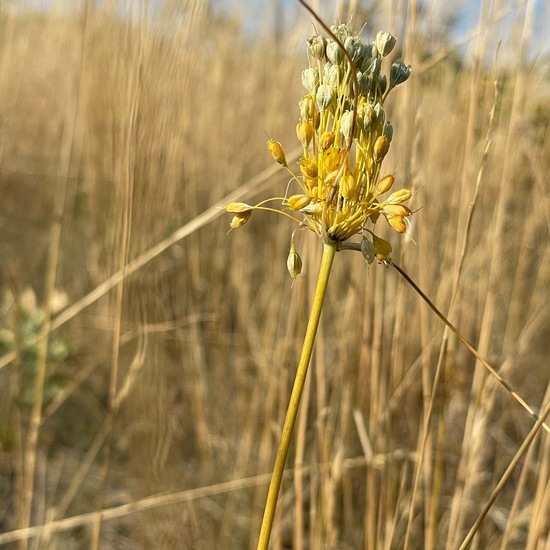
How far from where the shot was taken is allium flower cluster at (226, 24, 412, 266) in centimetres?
29

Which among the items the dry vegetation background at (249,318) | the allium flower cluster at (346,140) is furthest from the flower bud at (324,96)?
the dry vegetation background at (249,318)

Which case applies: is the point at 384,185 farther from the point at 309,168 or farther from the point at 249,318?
the point at 249,318

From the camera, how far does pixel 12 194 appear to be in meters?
2.23

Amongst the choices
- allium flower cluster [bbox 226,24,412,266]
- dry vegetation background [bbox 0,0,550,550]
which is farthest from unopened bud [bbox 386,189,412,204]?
dry vegetation background [bbox 0,0,550,550]

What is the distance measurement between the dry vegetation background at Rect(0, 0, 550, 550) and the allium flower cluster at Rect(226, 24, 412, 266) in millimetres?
234

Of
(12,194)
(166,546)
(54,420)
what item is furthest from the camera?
(12,194)

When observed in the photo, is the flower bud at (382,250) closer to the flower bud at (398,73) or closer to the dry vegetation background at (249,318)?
the flower bud at (398,73)

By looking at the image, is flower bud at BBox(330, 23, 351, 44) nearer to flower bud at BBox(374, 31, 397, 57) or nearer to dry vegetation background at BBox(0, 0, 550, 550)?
flower bud at BBox(374, 31, 397, 57)

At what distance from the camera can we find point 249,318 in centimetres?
138

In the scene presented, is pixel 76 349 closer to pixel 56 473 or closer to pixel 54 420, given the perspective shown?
pixel 54 420

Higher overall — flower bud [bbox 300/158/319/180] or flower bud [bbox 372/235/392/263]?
flower bud [bbox 300/158/319/180]

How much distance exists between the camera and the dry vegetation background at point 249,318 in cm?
72

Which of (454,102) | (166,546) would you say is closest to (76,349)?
(166,546)

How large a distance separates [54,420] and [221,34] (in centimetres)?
131
